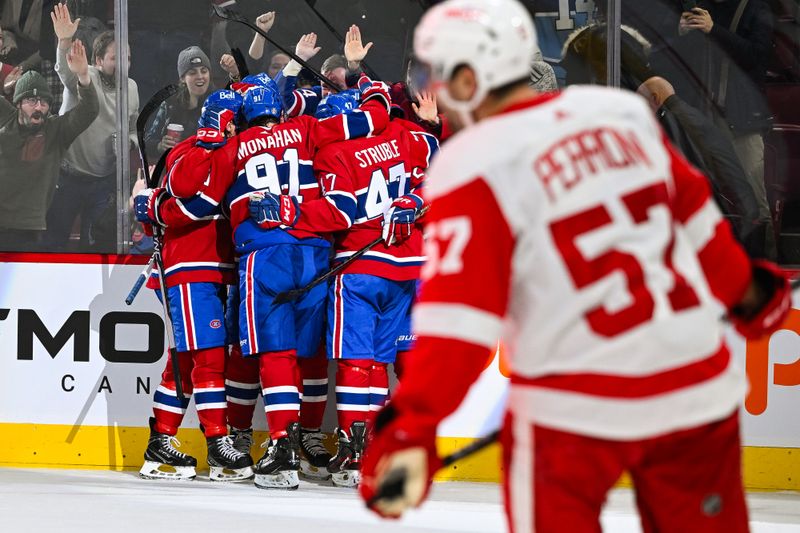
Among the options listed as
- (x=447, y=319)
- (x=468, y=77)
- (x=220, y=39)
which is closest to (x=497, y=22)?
(x=468, y=77)

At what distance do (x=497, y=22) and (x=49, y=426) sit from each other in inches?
147

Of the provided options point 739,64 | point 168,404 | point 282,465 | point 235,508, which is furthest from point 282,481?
point 739,64

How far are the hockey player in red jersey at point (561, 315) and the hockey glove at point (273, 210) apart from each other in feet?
9.32

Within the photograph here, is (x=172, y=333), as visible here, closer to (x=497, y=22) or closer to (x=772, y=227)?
(x=772, y=227)

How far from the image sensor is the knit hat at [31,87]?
520 centimetres

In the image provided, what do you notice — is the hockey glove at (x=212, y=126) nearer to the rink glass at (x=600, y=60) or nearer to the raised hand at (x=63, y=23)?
the rink glass at (x=600, y=60)

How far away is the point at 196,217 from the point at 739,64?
213cm

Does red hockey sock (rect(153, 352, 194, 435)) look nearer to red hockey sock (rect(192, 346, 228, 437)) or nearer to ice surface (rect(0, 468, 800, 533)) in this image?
red hockey sock (rect(192, 346, 228, 437))

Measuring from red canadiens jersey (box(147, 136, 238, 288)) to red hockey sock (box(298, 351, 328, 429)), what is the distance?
429mm

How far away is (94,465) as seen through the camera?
507cm

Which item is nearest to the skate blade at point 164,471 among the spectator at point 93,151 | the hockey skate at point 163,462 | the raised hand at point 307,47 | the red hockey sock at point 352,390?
the hockey skate at point 163,462

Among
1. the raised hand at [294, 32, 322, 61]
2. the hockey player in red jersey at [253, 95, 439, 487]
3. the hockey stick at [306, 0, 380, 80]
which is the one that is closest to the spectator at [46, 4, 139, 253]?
the raised hand at [294, 32, 322, 61]

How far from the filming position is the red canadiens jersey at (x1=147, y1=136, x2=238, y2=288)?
4.67m

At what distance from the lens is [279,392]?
4.65 m
